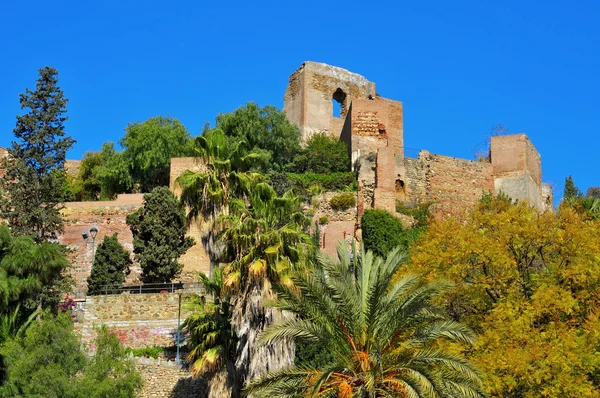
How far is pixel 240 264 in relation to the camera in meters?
23.2

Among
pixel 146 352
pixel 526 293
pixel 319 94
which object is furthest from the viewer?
pixel 319 94

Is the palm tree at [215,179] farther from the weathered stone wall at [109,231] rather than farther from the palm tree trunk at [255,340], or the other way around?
the weathered stone wall at [109,231]

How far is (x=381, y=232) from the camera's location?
36906 mm

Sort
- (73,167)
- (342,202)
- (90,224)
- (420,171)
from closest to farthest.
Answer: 1. (342,202)
2. (90,224)
3. (420,171)
4. (73,167)

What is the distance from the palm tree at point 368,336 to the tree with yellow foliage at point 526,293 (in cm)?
179

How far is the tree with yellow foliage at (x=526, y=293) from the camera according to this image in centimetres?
2147

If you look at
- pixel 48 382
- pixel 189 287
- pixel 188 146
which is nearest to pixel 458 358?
pixel 48 382

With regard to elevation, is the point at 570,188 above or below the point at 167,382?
above

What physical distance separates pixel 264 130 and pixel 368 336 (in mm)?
26107

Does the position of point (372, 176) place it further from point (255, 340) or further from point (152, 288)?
point (255, 340)

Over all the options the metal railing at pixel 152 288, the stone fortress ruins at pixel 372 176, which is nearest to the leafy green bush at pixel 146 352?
the metal railing at pixel 152 288

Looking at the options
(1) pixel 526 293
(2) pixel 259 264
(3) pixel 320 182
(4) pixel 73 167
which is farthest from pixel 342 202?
(4) pixel 73 167

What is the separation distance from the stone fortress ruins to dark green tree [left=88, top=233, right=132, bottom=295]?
6.86ft

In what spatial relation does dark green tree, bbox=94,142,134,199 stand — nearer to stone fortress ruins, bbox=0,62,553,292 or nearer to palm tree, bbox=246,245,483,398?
stone fortress ruins, bbox=0,62,553,292
